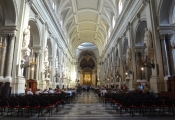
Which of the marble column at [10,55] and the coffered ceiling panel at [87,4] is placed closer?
the marble column at [10,55]

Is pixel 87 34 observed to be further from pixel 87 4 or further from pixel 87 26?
pixel 87 4

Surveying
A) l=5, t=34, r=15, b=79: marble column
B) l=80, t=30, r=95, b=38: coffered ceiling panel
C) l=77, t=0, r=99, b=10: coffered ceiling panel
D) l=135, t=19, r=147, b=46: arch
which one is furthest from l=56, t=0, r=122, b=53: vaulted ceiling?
l=5, t=34, r=15, b=79: marble column

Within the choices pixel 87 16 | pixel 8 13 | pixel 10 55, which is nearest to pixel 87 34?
pixel 87 16

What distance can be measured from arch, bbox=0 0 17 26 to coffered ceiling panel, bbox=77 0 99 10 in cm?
1483

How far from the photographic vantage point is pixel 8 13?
31.0 feet

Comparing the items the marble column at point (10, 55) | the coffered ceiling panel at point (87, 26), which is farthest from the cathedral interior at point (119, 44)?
the coffered ceiling panel at point (87, 26)

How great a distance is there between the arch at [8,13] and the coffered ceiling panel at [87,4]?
48.7 feet

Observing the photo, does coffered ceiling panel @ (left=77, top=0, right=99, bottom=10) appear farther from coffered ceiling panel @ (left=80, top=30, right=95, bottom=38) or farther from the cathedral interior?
coffered ceiling panel @ (left=80, top=30, right=95, bottom=38)

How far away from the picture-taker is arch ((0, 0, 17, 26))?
9.20 metres

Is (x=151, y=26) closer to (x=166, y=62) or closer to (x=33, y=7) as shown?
(x=166, y=62)

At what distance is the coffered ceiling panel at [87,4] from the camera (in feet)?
75.1

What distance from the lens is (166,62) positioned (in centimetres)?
909

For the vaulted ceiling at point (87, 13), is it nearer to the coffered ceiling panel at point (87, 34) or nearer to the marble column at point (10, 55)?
the coffered ceiling panel at point (87, 34)

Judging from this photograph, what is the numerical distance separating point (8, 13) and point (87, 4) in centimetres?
1618
